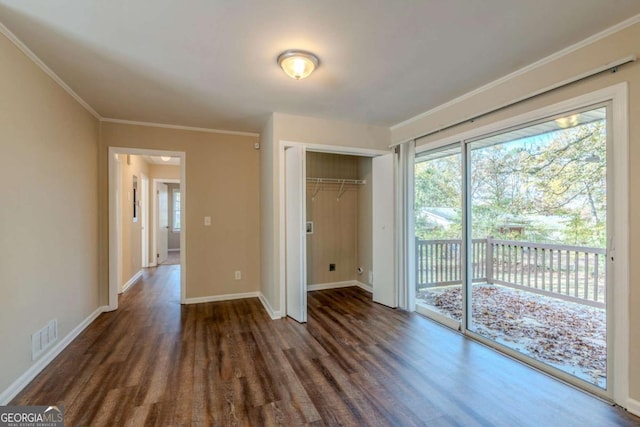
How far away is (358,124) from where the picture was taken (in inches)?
151

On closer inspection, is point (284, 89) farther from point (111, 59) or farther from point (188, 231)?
point (188, 231)

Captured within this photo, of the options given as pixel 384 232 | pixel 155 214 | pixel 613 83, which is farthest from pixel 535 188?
pixel 155 214

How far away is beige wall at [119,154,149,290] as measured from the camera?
4.52 m

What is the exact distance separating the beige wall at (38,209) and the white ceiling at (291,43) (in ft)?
0.98

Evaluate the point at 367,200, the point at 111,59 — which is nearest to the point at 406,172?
the point at 367,200

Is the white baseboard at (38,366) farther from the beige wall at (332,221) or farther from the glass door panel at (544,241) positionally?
the glass door panel at (544,241)

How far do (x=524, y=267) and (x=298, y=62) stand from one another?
3.00m

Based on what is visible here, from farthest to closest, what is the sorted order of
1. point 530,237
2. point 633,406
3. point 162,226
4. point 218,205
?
point 162,226 < point 218,205 < point 530,237 < point 633,406

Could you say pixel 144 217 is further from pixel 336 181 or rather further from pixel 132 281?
pixel 336 181

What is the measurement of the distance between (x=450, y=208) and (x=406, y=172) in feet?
2.39

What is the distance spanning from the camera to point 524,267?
9.90ft

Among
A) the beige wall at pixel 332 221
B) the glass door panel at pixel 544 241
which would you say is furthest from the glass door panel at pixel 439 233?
the beige wall at pixel 332 221

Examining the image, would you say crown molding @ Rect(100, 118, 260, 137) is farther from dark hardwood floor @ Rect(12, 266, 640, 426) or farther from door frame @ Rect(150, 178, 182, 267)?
door frame @ Rect(150, 178, 182, 267)

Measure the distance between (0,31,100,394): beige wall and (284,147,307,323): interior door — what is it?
2.14 metres
